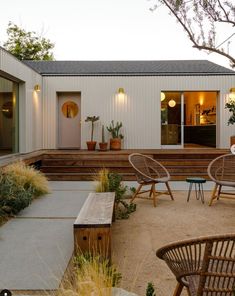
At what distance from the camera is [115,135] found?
1313 centimetres

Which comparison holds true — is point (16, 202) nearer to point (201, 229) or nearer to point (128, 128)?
point (201, 229)

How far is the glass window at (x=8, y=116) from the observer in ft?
32.0

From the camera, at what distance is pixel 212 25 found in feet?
31.5

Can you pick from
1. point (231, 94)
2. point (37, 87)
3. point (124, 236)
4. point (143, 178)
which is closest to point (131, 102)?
point (37, 87)

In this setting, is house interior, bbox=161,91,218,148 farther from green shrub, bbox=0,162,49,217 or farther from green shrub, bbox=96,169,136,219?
green shrub, bbox=96,169,136,219

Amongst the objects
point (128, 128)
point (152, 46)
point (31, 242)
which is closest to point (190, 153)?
point (128, 128)

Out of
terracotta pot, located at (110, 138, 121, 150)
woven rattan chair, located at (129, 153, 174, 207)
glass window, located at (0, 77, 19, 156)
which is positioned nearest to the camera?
woven rattan chair, located at (129, 153, 174, 207)

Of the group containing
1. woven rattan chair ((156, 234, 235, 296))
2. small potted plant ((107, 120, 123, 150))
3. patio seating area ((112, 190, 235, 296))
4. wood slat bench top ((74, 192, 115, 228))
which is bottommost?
patio seating area ((112, 190, 235, 296))

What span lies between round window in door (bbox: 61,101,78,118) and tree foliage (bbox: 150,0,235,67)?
5.34m

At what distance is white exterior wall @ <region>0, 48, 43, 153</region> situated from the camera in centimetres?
954

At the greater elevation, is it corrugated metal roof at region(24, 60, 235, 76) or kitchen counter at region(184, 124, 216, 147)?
corrugated metal roof at region(24, 60, 235, 76)

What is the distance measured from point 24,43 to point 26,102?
23821mm

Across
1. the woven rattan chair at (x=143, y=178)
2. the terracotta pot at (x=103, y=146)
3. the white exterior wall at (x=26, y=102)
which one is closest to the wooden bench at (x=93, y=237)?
the woven rattan chair at (x=143, y=178)

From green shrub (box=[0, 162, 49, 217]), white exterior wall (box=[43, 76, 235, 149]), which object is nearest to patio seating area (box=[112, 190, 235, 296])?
green shrub (box=[0, 162, 49, 217])
